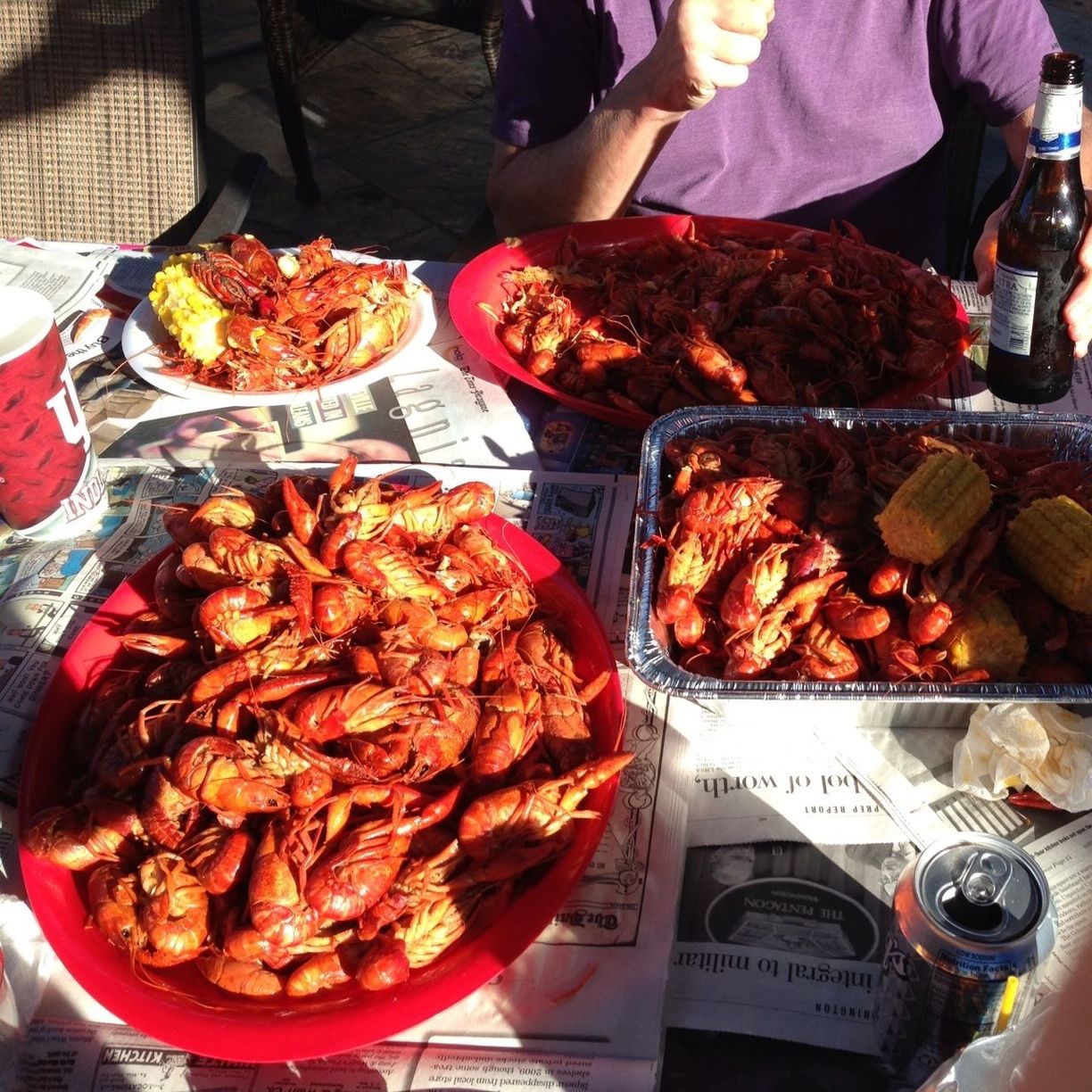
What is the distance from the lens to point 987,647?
4.41 feet

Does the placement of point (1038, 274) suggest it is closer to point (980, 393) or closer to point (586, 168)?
point (980, 393)

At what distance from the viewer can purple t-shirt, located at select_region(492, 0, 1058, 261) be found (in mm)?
2350

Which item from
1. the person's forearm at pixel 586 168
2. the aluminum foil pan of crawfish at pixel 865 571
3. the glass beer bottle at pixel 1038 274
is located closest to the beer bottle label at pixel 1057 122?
the glass beer bottle at pixel 1038 274

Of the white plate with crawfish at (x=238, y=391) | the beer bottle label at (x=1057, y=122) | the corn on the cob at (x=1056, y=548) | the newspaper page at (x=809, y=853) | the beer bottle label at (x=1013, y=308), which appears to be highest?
the beer bottle label at (x=1057, y=122)

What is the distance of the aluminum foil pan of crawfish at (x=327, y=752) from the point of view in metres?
1.12

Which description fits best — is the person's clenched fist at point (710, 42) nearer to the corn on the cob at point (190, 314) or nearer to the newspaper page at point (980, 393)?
the newspaper page at point (980, 393)

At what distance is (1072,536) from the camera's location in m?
1.35

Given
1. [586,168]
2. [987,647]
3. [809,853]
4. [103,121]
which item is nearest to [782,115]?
[586,168]

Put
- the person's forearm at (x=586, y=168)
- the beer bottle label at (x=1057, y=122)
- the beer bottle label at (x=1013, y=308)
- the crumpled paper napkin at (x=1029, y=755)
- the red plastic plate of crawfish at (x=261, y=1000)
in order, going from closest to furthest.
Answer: the red plastic plate of crawfish at (x=261, y=1000)
the crumpled paper napkin at (x=1029, y=755)
the beer bottle label at (x=1057, y=122)
the beer bottle label at (x=1013, y=308)
the person's forearm at (x=586, y=168)

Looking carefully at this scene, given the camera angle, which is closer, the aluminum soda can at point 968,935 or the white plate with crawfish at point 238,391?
the aluminum soda can at point 968,935

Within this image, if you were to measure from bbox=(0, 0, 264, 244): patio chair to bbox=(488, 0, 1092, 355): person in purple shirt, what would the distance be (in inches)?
33.8

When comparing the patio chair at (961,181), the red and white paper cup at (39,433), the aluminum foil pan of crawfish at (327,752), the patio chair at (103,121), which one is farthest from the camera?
the patio chair at (103,121)

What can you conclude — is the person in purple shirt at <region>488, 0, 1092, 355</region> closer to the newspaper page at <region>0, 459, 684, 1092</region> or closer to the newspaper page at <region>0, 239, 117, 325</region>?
the newspaper page at <region>0, 239, 117, 325</region>

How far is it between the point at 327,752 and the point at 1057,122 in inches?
60.5
